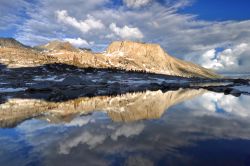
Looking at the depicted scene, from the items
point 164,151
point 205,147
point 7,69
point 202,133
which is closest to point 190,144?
point 205,147

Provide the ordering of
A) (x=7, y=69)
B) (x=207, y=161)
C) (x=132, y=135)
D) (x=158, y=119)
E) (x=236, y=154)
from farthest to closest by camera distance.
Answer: (x=7, y=69) → (x=158, y=119) → (x=132, y=135) → (x=236, y=154) → (x=207, y=161)

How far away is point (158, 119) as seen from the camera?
3675 centimetres

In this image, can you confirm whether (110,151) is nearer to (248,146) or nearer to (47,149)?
(47,149)

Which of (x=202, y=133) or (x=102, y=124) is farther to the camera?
(x=102, y=124)

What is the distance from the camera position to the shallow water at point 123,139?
65.6 ft

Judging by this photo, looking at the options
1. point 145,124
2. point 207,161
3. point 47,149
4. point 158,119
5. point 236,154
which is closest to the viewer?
point 207,161

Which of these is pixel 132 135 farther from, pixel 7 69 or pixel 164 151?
pixel 7 69

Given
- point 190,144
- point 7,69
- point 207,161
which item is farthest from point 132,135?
point 7,69

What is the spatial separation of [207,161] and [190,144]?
14.5 ft

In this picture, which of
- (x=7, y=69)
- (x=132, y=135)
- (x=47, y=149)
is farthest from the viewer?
(x=7, y=69)

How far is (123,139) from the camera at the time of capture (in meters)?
25.6

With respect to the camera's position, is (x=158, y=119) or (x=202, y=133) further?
(x=158, y=119)

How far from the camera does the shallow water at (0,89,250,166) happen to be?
2000cm

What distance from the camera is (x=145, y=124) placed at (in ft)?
108
